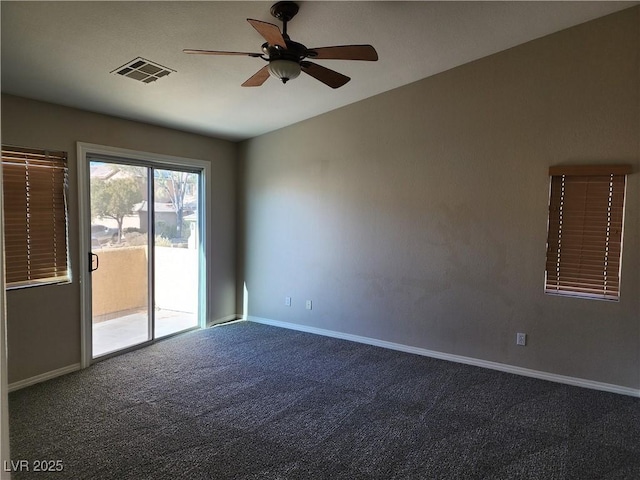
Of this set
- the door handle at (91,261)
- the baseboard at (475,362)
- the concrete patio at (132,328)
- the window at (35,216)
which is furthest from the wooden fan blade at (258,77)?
the baseboard at (475,362)

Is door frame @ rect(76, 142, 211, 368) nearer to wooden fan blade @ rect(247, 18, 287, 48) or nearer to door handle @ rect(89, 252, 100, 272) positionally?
door handle @ rect(89, 252, 100, 272)

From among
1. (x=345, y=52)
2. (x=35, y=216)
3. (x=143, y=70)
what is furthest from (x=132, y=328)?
(x=345, y=52)

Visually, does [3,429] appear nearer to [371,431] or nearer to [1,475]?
[1,475]

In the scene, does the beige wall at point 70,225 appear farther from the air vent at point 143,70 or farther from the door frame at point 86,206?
the air vent at point 143,70

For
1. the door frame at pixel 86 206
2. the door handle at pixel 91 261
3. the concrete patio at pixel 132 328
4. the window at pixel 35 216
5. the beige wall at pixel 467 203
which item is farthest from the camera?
the concrete patio at pixel 132 328

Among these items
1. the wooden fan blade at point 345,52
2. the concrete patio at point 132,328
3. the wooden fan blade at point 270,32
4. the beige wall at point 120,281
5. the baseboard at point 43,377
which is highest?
the wooden fan blade at point 345,52

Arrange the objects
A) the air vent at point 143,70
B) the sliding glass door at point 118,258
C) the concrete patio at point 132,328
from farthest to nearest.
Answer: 1. the concrete patio at point 132,328
2. the sliding glass door at point 118,258
3. the air vent at point 143,70

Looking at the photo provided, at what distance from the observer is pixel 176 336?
4.97m

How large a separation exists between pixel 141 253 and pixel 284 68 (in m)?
3.01

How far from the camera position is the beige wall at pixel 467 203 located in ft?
11.6

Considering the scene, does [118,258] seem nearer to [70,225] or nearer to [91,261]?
[91,261]

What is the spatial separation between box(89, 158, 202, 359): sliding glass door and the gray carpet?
466mm

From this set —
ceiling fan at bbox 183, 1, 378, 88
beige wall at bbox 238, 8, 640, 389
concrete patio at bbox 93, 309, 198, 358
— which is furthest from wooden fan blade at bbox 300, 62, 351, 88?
concrete patio at bbox 93, 309, 198, 358

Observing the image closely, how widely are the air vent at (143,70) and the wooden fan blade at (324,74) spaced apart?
1.31m
